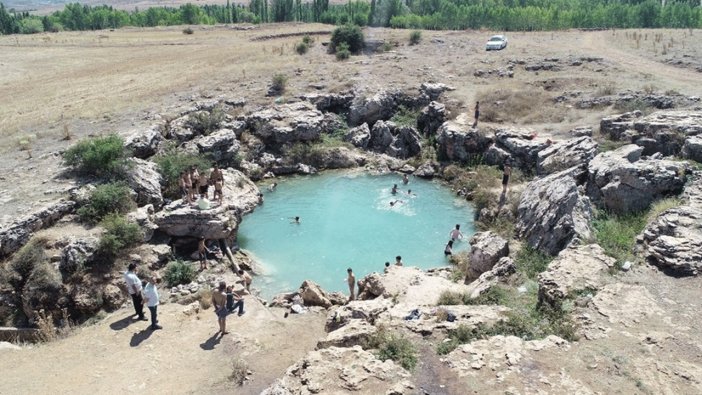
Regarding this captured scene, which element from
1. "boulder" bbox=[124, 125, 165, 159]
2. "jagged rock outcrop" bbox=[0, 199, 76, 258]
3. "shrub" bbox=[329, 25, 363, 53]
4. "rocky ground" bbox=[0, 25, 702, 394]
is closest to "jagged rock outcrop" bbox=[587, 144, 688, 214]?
"rocky ground" bbox=[0, 25, 702, 394]

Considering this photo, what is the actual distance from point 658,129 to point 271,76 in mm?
25279

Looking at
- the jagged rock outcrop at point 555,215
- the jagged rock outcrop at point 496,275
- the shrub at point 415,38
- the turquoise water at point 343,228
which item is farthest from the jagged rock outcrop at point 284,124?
the shrub at point 415,38

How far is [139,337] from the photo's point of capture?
47.6 feet

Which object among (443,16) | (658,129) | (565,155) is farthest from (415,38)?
(658,129)

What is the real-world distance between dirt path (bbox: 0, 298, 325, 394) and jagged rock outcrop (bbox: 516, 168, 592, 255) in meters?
8.52

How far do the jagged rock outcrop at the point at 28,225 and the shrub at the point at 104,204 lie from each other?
730 mm

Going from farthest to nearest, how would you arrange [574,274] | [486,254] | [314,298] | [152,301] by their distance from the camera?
[486,254] → [314,298] → [152,301] → [574,274]

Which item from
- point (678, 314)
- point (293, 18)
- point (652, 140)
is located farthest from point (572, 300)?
point (293, 18)

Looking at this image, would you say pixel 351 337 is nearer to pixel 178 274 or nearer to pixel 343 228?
pixel 178 274

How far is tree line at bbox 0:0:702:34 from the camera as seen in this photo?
5769 centimetres

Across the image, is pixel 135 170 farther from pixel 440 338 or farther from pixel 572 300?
pixel 572 300

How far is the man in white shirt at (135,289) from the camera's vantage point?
1480cm

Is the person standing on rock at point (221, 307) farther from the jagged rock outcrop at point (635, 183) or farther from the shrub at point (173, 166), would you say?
the jagged rock outcrop at point (635, 183)

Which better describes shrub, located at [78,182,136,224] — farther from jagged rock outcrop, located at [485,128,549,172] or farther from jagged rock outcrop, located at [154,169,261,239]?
jagged rock outcrop, located at [485,128,549,172]
